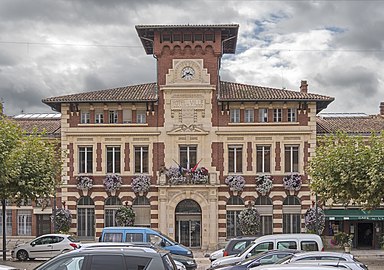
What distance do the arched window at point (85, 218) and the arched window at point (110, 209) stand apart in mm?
948

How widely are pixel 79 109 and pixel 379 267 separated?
81.7 ft

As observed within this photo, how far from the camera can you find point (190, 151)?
4841cm

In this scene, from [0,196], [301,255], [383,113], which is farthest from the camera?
[383,113]

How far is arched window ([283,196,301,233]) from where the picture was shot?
47812 mm

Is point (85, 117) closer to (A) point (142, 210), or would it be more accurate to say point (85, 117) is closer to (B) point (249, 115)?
(A) point (142, 210)

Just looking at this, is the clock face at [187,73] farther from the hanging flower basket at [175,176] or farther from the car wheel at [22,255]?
the car wheel at [22,255]

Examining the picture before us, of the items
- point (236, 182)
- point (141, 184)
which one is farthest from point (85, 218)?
point (236, 182)

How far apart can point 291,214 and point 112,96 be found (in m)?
15.6

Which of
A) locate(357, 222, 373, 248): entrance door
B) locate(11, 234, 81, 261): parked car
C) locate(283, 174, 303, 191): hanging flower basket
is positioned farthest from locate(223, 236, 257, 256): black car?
locate(357, 222, 373, 248): entrance door

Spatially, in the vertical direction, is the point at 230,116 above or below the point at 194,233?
above

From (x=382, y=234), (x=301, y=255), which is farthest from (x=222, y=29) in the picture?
(x=301, y=255)

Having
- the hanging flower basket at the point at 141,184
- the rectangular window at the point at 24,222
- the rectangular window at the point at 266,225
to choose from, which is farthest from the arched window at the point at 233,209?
the rectangular window at the point at 24,222

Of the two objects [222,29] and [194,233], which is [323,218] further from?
[222,29]

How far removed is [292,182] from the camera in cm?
4731
